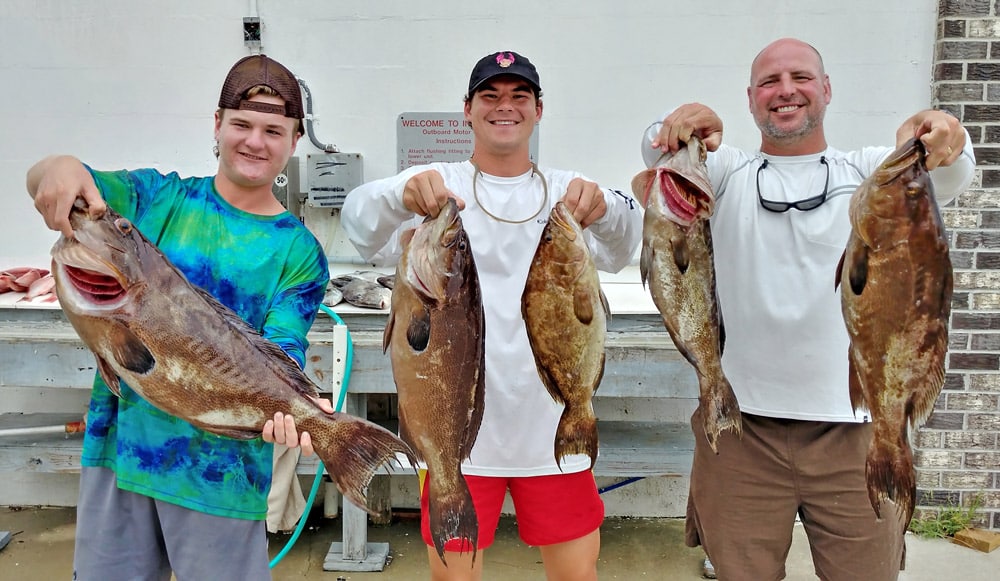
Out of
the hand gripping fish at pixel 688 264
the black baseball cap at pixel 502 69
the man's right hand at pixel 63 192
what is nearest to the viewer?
the man's right hand at pixel 63 192

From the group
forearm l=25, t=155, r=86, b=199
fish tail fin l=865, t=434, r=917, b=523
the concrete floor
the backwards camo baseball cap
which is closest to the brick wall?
the concrete floor

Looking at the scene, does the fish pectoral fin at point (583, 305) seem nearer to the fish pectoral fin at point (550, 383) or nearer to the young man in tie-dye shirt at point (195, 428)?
the fish pectoral fin at point (550, 383)

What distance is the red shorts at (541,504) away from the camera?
2926 millimetres

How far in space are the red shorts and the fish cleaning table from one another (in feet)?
3.48

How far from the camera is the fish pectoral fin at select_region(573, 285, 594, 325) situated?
7.81 feet

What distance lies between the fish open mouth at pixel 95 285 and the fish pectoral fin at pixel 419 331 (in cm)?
82

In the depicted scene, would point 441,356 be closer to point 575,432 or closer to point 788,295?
point 575,432

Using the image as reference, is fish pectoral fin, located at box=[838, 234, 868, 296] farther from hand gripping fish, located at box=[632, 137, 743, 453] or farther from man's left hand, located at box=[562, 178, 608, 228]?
man's left hand, located at box=[562, 178, 608, 228]

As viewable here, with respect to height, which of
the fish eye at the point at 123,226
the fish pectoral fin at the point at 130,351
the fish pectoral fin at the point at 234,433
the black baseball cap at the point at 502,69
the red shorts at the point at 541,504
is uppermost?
the black baseball cap at the point at 502,69

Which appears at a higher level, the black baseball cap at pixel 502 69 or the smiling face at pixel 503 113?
the black baseball cap at pixel 502 69

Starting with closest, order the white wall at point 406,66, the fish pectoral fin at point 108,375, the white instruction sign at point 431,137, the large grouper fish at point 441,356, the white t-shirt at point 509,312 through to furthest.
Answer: the fish pectoral fin at point 108,375, the large grouper fish at point 441,356, the white t-shirt at point 509,312, the white wall at point 406,66, the white instruction sign at point 431,137

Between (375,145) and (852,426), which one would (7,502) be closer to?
(375,145)

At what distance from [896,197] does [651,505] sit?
3838 mm

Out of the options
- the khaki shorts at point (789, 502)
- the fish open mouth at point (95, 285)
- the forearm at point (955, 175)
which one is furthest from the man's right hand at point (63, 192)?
the forearm at point (955, 175)
